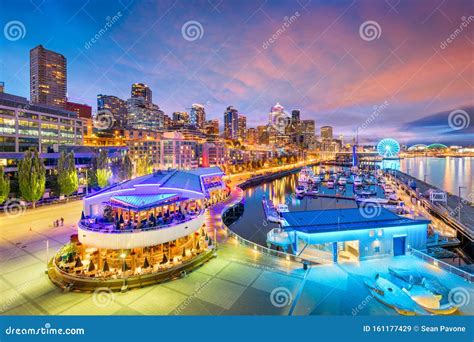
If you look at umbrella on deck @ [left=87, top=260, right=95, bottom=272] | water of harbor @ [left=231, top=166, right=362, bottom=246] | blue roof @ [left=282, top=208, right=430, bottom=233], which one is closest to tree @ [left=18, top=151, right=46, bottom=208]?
umbrella on deck @ [left=87, top=260, right=95, bottom=272]

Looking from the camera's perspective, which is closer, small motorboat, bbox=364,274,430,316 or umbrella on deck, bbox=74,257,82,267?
small motorboat, bbox=364,274,430,316

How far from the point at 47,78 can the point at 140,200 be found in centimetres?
21128

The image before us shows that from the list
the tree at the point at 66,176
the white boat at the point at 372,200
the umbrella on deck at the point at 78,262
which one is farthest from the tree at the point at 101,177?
the white boat at the point at 372,200

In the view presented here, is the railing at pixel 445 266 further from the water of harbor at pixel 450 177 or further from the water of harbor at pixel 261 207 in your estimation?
the water of harbor at pixel 450 177

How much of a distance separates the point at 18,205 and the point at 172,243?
2425 centimetres

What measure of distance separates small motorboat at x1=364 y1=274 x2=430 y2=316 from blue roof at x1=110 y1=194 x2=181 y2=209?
12.6 m

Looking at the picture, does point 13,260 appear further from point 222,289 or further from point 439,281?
point 439,281

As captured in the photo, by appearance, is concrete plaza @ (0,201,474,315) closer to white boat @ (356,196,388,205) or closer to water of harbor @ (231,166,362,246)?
water of harbor @ (231,166,362,246)

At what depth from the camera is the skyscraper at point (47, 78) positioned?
16075cm

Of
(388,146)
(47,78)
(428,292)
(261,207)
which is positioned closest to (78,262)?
(428,292)

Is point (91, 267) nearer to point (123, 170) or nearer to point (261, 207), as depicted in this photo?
point (261, 207)

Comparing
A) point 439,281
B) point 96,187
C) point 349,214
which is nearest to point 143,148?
point 96,187

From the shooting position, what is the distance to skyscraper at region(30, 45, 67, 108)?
161 meters

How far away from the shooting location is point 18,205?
26.5 m
